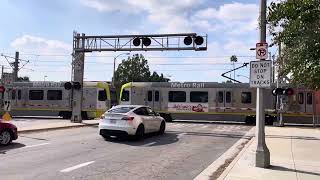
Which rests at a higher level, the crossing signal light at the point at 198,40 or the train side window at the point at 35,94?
the crossing signal light at the point at 198,40

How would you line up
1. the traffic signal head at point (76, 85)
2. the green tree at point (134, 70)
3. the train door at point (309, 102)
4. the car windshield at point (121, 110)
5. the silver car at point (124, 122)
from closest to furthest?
the silver car at point (124, 122) → the car windshield at point (121, 110) → the traffic signal head at point (76, 85) → the train door at point (309, 102) → the green tree at point (134, 70)

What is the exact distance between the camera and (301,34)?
10.4 metres

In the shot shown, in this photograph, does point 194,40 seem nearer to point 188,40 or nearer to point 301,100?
point 188,40

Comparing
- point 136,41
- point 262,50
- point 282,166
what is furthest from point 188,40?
point 282,166

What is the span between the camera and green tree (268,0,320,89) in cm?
1009

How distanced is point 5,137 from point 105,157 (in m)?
4.46

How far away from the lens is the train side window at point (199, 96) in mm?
39531

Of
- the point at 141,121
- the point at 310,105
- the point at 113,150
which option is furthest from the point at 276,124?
the point at 113,150

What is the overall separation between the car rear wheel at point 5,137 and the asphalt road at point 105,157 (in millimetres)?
369

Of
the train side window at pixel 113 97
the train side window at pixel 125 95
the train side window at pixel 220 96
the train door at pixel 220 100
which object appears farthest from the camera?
the train side window at pixel 113 97

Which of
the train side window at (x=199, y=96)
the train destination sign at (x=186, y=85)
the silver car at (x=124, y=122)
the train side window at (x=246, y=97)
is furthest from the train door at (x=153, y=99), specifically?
the silver car at (x=124, y=122)

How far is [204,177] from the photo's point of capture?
11422mm

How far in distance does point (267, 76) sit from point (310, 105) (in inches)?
997

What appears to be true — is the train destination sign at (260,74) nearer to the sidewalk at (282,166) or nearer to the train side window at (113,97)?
the sidewalk at (282,166)
